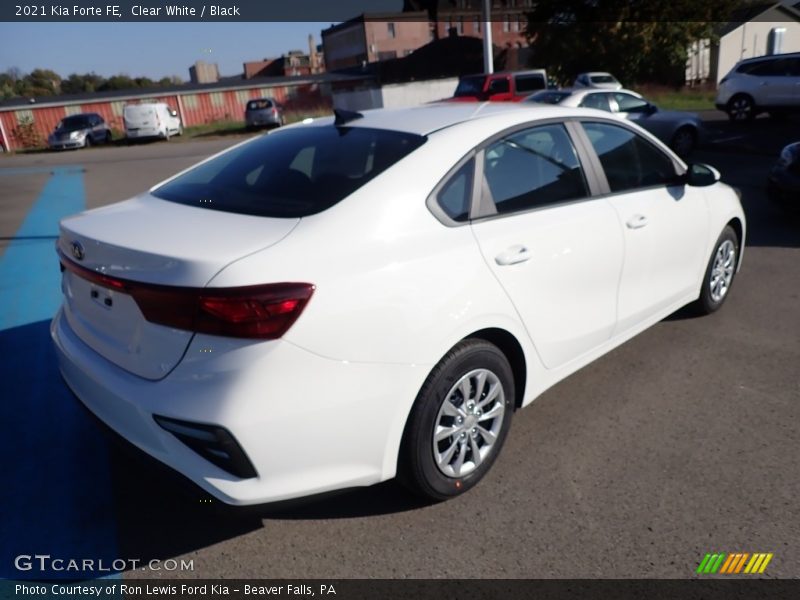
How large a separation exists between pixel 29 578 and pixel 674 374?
3490 millimetres

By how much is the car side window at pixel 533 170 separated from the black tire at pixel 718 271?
1.68 meters

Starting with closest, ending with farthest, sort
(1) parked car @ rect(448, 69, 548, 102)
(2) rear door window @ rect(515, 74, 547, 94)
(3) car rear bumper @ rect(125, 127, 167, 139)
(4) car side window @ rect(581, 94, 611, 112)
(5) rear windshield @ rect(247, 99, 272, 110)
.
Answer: (4) car side window @ rect(581, 94, 611, 112), (1) parked car @ rect(448, 69, 548, 102), (2) rear door window @ rect(515, 74, 547, 94), (3) car rear bumper @ rect(125, 127, 167, 139), (5) rear windshield @ rect(247, 99, 272, 110)

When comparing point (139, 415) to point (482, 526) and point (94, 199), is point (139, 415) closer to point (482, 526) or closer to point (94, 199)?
point (482, 526)

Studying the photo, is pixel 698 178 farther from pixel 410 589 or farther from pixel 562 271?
pixel 410 589

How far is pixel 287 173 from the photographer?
2955 mm

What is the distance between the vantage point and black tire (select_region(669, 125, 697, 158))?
13.3 meters

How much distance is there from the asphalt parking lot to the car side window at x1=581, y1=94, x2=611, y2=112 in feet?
29.5

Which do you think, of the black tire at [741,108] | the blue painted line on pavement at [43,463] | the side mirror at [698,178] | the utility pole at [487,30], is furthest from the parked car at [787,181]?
the utility pole at [487,30]

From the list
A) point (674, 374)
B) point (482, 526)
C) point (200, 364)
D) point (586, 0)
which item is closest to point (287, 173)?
point (200, 364)

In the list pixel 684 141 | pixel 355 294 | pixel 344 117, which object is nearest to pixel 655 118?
pixel 684 141

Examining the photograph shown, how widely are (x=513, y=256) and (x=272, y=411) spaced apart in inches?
50.5

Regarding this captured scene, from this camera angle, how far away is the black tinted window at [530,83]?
18922 mm

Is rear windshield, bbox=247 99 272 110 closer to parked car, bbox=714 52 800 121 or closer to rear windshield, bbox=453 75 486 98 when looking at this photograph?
rear windshield, bbox=453 75 486 98

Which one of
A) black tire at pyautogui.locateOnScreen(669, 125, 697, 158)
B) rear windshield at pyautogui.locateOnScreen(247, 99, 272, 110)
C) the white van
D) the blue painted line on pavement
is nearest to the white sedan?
the blue painted line on pavement
